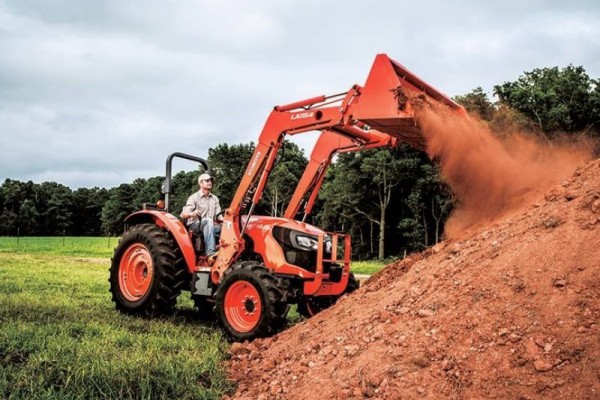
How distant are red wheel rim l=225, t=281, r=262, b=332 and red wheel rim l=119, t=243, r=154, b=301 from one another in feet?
6.99

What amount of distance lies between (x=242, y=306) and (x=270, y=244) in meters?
0.95

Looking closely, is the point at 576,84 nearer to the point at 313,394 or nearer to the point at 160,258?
the point at 160,258

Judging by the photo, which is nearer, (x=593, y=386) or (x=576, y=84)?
(x=593, y=386)

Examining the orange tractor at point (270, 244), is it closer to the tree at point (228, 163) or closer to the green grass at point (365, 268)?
the green grass at point (365, 268)

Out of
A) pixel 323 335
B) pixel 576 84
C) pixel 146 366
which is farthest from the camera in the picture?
pixel 576 84

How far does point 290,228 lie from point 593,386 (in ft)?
15.2

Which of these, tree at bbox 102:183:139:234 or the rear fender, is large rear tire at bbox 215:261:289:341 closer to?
the rear fender

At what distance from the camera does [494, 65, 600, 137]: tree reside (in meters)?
27.3

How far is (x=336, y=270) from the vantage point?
24.7ft

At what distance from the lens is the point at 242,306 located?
6645mm

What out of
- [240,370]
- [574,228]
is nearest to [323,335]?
[240,370]

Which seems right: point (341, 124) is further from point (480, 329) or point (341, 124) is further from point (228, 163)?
point (228, 163)

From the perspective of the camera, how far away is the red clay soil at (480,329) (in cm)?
334

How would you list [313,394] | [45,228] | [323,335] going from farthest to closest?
1. [45,228]
2. [323,335]
3. [313,394]
